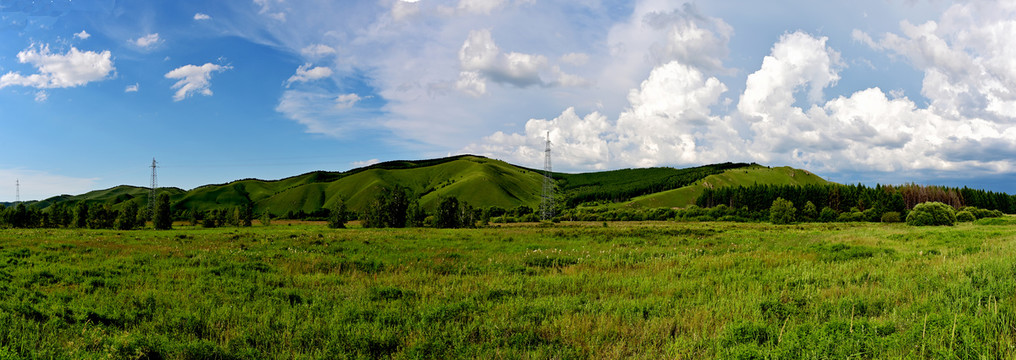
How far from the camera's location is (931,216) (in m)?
55.6

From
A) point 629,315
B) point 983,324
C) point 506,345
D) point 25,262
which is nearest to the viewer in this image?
point 983,324

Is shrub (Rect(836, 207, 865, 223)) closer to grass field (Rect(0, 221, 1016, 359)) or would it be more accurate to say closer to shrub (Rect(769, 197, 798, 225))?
shrub (Rect(769, 197, 798, 225))

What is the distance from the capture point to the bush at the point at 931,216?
5534 cm

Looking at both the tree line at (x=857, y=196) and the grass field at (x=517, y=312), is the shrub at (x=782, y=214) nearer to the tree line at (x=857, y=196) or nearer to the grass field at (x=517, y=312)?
the tree line at (x=857, y=196)

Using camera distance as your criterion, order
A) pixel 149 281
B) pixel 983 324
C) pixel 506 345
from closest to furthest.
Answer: pixel 983 324 < pixel 506 345 < pixel 149 281

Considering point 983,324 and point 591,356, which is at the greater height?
→ point 983,324

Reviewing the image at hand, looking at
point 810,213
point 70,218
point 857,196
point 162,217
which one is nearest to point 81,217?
point 70,218

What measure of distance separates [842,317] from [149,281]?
60.5ft

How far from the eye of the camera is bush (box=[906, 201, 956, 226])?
55344 millimetres

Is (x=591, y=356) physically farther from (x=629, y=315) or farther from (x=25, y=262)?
(x=25, y=262)

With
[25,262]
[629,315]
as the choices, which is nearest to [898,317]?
[629,315]

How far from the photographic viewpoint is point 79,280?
14.4 m

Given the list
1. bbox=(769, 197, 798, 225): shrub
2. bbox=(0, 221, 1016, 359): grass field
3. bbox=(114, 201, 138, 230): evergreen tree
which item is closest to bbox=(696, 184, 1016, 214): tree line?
bbox=(769, 197, 798, 225): shrub

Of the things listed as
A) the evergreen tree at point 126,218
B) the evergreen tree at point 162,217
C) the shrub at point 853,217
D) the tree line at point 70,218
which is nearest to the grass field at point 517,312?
the evergreen tree at point 162,217
